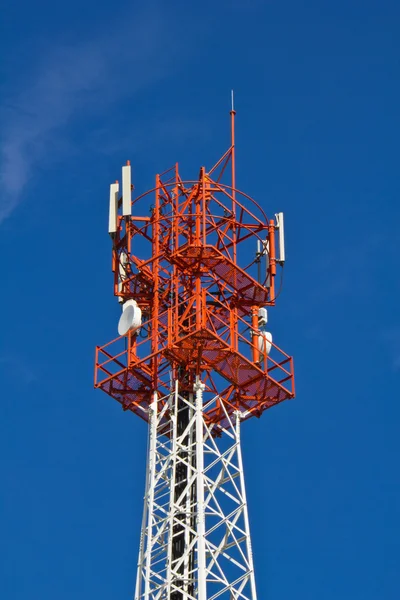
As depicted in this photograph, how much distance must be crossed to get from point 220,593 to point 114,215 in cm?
1833

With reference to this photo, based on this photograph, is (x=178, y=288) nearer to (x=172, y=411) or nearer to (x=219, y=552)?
(x=172, y=411)

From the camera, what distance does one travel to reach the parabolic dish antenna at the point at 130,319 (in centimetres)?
9450

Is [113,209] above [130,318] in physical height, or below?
above

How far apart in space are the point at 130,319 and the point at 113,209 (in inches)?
219

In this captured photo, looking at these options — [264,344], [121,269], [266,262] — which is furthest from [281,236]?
[121,269]

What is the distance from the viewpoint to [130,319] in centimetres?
9475

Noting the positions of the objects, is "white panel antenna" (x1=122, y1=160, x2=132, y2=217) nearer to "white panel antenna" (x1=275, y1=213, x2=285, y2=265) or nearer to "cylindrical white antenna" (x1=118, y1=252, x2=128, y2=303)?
"cylindrical white antenna" (x1=118, y1=252, x2=128, y2=303)

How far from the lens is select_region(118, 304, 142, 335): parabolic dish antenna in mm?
94500

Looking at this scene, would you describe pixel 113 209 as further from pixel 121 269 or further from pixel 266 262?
pixel 266 262

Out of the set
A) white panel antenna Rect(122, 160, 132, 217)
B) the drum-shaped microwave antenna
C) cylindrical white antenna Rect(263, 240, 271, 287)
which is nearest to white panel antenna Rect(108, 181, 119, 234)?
white panel antenna Rect(122, 160, 132, 217)

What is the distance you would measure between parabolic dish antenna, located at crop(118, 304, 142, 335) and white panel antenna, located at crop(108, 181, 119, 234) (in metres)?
3.83

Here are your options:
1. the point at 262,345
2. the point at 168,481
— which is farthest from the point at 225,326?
the point at 168,481

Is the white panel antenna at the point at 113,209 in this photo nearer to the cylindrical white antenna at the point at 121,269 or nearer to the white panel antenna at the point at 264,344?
the cylindrical white antenna at the point at 121,269

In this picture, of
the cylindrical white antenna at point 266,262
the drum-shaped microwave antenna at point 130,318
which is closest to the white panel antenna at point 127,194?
the drum-shaped microwave antenna at point 130,318
